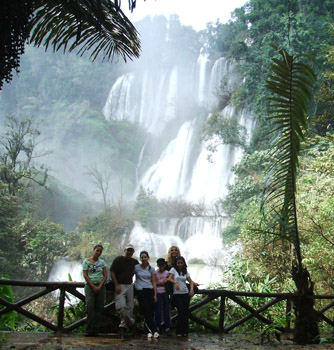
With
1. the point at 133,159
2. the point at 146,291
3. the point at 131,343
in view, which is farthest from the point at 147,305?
the point at 133,159

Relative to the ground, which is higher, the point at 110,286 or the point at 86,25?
the point at 86,25

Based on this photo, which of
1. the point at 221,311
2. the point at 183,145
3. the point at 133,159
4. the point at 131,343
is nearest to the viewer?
the point at 131,343

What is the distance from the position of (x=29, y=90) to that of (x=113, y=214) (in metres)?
21.1

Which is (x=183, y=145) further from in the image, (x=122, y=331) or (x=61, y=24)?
(x=61, y=24)

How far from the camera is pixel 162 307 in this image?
5066mm

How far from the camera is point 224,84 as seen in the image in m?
28.1

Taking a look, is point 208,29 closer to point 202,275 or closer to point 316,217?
point 202,275

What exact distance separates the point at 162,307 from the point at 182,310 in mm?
256

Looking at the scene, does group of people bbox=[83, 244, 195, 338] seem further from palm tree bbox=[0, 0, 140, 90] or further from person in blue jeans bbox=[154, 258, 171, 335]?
palm tree bbox=[0, 0, 140, 90]

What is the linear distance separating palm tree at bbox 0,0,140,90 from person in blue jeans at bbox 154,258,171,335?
2.55 m

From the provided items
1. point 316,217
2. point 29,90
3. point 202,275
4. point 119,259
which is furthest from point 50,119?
point 119,259

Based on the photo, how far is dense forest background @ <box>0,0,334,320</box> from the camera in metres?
10.9

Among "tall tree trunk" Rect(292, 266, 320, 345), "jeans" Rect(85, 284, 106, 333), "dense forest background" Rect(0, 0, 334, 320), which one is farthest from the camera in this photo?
"dense forest background" Rect(0, 0, 334, 320)

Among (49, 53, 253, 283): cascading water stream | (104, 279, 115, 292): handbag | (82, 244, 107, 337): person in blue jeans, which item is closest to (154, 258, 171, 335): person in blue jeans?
(104, 279, 115, 292): handbag
